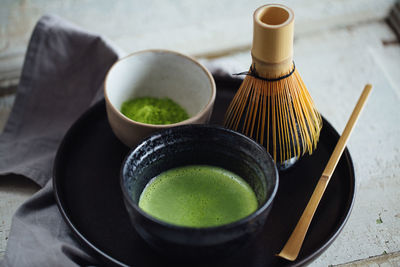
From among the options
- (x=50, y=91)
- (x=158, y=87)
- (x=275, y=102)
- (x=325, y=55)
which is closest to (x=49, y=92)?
(x=50, y=91)

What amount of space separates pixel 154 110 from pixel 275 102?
0.72 feet

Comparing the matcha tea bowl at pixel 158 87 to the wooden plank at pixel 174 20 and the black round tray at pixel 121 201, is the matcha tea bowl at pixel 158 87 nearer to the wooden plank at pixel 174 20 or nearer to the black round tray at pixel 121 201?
the black round tray at pixel 121 201

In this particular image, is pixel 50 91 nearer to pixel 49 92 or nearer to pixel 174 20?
pixel 49 92

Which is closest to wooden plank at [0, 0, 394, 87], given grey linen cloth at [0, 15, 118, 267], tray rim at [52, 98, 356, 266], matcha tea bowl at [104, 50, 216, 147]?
grey linen cloth at [0, 15, 118, 267]

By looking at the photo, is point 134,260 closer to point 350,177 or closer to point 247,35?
point 350,177

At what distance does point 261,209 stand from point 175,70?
1.19 feet

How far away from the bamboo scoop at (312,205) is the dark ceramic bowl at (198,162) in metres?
0.07

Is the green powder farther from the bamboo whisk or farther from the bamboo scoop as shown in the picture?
the bamboo scoop

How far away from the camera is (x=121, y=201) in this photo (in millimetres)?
707

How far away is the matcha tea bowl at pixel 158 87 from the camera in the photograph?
78 centimetres

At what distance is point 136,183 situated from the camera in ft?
2.08

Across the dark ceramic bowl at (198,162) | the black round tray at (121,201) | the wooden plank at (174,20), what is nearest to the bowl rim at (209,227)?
the dark ceramic bowl at (198,162)

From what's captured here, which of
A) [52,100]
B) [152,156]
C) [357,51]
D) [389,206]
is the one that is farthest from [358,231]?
[52,100]

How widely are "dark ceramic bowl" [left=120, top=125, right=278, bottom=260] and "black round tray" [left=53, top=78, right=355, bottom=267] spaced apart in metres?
0.06
